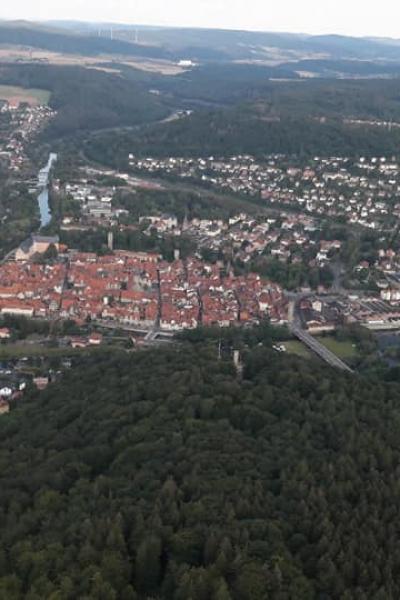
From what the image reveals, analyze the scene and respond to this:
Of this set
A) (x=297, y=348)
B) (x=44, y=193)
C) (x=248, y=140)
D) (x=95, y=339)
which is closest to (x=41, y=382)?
(x=95, y=339)

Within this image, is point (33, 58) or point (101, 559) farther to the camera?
point (33, 58)

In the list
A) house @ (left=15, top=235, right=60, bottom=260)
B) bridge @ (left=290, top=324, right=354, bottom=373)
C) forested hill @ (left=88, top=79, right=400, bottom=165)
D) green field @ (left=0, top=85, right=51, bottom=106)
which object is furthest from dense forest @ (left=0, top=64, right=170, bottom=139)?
bridge @ (left=290, top=324, right=354, bottom=373)

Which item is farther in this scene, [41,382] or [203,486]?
[41,382]

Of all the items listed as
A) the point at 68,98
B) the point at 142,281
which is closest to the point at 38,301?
the point at 142,281

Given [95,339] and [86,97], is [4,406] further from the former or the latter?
[86,97]

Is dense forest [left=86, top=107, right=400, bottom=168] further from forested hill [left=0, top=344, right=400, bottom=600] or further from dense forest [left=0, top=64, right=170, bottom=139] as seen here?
forested hill [left=0, top=344, right=400, bottom=600]

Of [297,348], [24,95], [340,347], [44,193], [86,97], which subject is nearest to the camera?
[297,348]

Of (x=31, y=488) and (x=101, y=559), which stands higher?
(x=101, y=559)

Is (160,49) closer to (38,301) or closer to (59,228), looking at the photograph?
(59,228)
